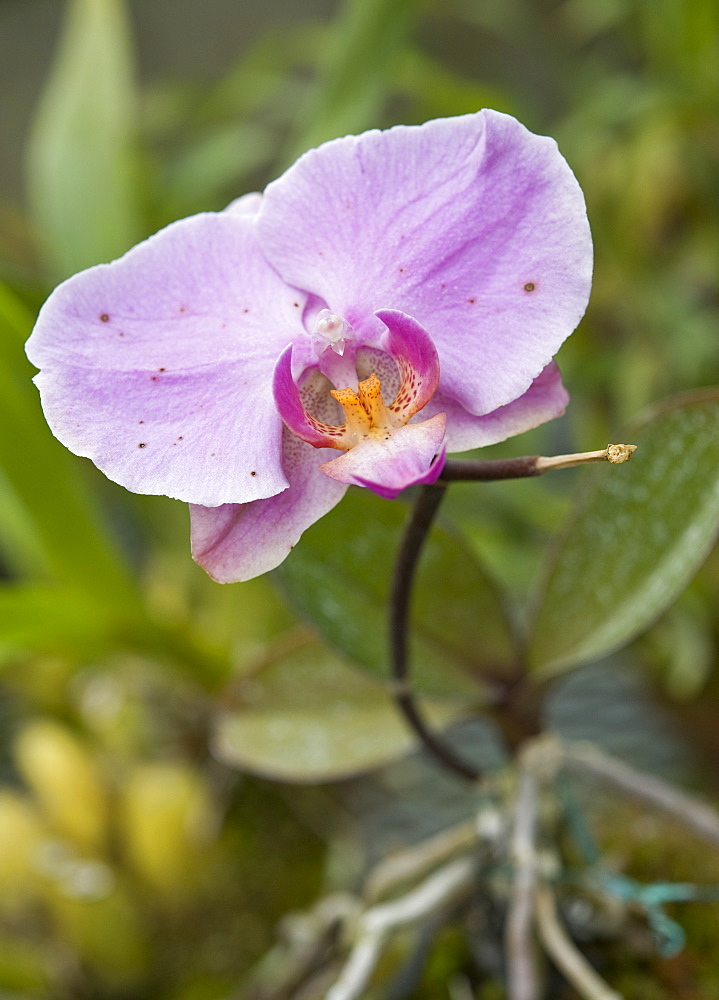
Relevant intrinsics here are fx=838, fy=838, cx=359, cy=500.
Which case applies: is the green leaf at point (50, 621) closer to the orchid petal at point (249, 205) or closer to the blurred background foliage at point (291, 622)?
the blurred background foliage at point (291, 622)

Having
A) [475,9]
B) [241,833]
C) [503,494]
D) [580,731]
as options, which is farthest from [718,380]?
[475,9]

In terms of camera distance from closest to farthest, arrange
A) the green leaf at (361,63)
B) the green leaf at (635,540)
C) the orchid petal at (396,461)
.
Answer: the orchid petal at (396,461) → the green leaf at (635,540) → the green leaf at (361,63)

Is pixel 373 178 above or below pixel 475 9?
above

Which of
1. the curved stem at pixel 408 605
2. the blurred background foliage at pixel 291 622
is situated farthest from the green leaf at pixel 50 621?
the curved stem at pixel 408 605

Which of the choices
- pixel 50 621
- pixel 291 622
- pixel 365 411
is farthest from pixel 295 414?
pixel 291 622

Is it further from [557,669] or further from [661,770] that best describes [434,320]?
[661,770]

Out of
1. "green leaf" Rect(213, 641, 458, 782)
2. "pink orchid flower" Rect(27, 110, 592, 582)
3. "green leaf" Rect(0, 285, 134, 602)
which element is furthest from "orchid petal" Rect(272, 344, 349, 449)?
"green leaf" Rect(0, 285, 134, 602)

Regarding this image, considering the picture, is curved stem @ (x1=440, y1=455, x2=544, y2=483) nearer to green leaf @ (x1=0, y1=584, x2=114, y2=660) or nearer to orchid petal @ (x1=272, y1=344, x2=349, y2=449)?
orchid petal @ (x1=272, y1=344, x2=349, y2=449)

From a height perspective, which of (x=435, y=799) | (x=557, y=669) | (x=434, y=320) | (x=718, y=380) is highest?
(x=434, y=320)
